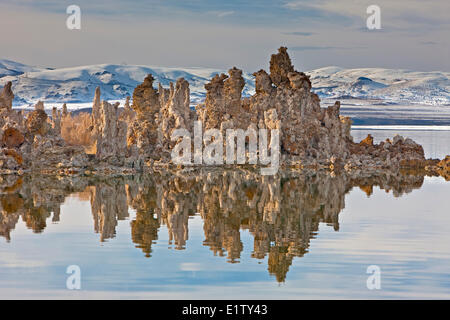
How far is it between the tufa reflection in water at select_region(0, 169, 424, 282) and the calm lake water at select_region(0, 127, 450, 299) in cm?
4

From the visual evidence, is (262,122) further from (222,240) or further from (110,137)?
(222,240)

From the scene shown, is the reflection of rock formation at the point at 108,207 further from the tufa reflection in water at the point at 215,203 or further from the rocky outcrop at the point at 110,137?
the rocky outcrop at the point at 110,137

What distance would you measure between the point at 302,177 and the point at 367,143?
16.3 meters

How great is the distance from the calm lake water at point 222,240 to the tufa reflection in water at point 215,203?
0.14ft

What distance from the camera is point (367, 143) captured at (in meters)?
58.8

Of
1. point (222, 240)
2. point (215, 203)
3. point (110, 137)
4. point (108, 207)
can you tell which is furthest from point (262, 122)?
point (222, 240)

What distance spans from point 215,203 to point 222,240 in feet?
27.8

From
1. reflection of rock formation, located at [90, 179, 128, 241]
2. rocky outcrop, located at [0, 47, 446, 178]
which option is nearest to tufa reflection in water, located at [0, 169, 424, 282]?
reflection of rock formation, located at [90, 179, 128, 241]

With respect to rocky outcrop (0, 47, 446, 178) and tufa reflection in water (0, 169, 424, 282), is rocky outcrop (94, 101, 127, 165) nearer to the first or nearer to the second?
rocky outcrop (0, 47, 446, 178)

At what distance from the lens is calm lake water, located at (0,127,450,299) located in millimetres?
16875

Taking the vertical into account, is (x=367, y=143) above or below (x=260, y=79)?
below
